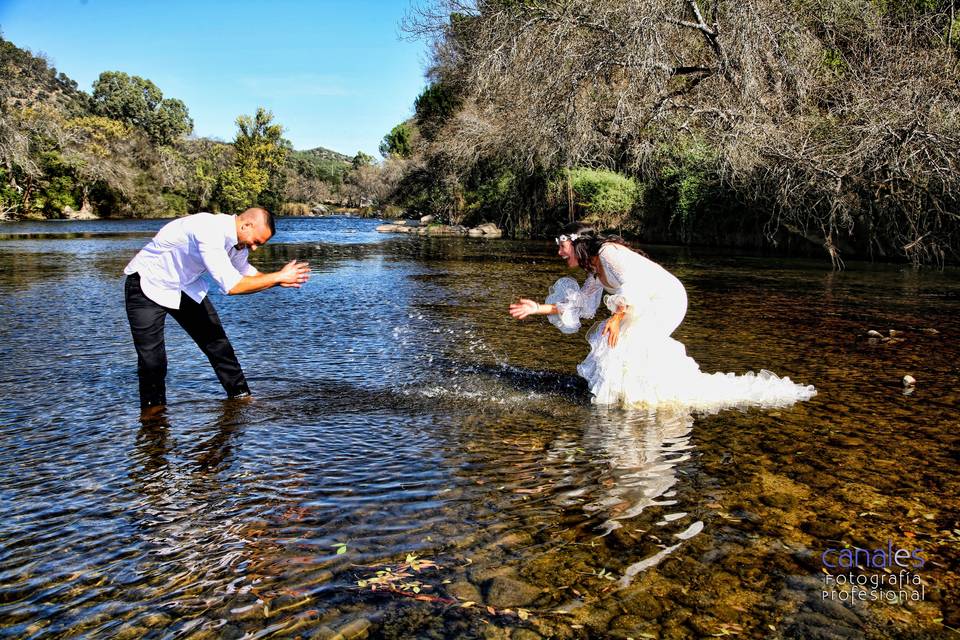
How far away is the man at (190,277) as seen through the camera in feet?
18.7

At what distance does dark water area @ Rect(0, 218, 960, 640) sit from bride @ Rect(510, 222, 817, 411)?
0.37 metres

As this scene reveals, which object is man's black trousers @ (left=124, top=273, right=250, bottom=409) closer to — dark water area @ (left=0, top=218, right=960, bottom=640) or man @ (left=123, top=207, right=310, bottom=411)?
man @ (left=123, top=207, right=310, bottom=411)

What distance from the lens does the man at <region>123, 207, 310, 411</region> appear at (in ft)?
18.7

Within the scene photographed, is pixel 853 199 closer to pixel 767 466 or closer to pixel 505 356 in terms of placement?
pixel 505 356

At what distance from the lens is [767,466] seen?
502 centimetres

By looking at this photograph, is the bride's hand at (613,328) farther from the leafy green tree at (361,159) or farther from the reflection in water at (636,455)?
the leafy green tree at (361,159)

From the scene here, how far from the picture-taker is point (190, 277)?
6.16 meters

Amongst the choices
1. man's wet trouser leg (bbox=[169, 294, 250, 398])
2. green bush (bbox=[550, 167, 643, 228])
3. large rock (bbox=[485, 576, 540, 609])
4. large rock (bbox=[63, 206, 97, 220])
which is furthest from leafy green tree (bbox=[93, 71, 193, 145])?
large rock (bbox=[485, 576, 540, 609])

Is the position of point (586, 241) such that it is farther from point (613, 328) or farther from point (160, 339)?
point (160, 339)

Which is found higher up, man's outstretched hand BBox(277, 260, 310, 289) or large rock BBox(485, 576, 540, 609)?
man's outstretched hand BBox(277, 260, 310, 289)

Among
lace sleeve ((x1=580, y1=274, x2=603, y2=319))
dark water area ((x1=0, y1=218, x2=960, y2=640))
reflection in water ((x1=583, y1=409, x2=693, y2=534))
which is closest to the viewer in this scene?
dark water area ((x1=0, y1=218, x2=960, y2=640))

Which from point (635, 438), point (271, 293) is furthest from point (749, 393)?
point (271, 293)

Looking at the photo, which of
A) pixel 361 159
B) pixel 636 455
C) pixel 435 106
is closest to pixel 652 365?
pixel 636 455

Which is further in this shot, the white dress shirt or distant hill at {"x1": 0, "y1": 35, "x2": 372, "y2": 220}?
distant hill at {"x1": 0, "y1": 35, "x2": 372, "y2": 220}
